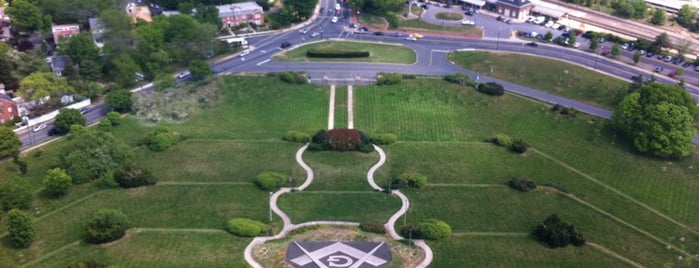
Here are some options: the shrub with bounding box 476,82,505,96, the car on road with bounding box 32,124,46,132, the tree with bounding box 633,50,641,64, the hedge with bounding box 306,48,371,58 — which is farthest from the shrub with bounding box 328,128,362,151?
the tree with bounding box 633,50,641,64

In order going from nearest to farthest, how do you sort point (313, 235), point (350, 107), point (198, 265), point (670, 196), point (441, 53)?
point (198, 265)
point (313, 235)
point (670, 196)
point (350, 107)
point (441, 53)

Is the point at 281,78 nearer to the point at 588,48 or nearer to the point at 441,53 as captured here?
the point at 441,53

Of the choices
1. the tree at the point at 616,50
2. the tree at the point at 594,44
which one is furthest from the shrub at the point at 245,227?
the tree at the point at 616,50

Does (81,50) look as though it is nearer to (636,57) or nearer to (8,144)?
(8,144)

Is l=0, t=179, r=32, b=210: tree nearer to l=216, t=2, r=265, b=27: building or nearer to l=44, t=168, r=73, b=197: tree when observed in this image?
l=44, t=168, r=73, b=197: tree

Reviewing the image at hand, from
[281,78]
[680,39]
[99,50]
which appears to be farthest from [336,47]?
[680,39]

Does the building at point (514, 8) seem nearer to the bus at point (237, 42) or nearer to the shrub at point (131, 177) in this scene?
the bus at point (237, 42)

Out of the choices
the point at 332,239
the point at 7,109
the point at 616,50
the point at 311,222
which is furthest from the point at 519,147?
the point at 7,109
